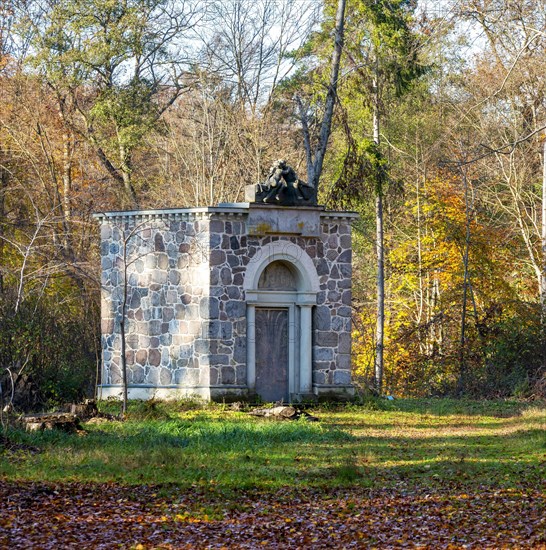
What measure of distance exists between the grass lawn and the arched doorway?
2738 mm

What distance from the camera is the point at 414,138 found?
3309cm

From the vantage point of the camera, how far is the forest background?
86.1 feet

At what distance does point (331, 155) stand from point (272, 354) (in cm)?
1454

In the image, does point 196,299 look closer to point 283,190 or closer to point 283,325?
point 283,325

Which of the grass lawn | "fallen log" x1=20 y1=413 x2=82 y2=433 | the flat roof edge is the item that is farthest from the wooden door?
"fallen log" x1=20 y1=413 x2=82 y2=433

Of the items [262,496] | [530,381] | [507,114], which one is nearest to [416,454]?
[262,496]

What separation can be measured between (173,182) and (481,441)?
57.9 feet

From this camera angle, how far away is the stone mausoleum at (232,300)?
20812 millimetres

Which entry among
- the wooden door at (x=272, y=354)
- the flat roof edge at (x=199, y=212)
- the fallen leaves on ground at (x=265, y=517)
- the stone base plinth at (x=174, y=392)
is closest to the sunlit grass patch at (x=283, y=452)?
the fallen leaves on ground at (x=265, y=517)

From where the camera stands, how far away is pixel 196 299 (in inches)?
825

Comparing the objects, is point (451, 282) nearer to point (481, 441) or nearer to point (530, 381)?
point (530, 381)

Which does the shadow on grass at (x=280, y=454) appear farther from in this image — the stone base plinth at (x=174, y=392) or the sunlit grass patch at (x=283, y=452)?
the stone base plinth at (x=174, y=392)

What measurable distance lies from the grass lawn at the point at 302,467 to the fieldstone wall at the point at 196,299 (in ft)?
7.95

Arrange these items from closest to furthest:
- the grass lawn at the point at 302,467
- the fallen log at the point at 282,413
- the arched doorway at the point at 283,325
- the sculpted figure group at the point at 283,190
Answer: the grass lawn at the point at 302,467, the fallen log at the point at 282,413, the sculpted figure group at the point at 283,190, the arched doorway at the point at 283,325
